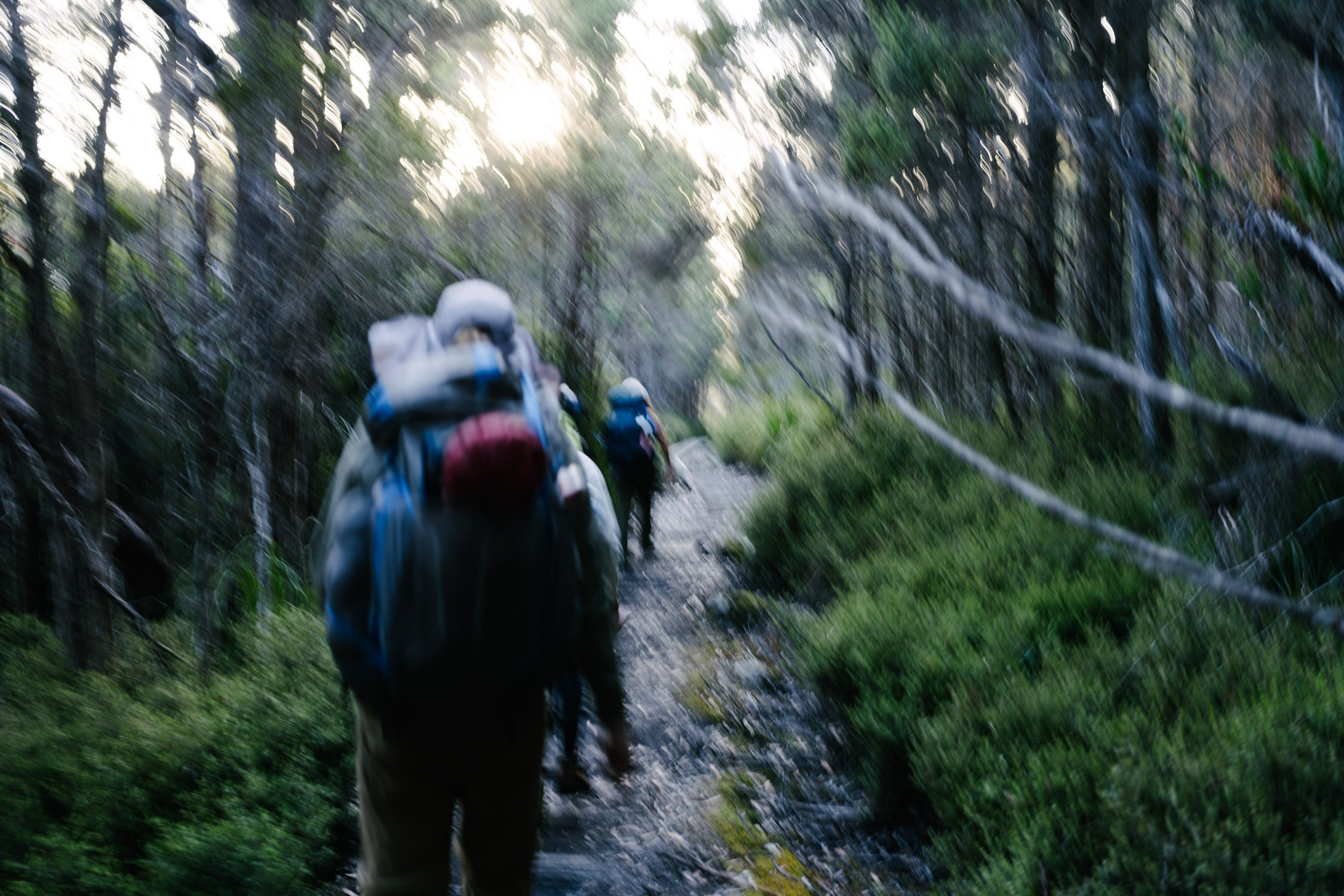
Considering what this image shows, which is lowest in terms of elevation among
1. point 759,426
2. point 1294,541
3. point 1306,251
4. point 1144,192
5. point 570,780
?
point 570,780

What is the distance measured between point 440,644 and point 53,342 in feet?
14.8

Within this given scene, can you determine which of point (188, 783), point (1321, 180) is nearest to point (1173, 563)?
point (1321, 180)

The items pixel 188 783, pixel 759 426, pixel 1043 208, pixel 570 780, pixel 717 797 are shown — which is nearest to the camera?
pixel 570 780

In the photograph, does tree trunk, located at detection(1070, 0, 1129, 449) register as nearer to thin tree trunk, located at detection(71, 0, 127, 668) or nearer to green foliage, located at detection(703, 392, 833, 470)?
thin tree trunk, located at detection(71, 0, 127, 668)

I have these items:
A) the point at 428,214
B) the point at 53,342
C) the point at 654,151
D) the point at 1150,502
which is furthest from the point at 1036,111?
the point at 654,151

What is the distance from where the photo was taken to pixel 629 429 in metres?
7.38

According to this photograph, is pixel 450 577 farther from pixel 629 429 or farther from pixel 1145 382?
pixel 629 429

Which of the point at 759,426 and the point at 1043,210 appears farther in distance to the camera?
the point at 759,426

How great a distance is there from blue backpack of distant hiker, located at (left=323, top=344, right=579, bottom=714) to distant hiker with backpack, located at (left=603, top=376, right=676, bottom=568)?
18.0ft

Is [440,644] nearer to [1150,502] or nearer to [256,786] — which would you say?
[256,786]

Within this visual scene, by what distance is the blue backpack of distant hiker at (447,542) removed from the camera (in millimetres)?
1527

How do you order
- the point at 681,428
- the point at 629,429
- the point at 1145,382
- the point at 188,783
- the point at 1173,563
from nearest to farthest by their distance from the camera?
the point at 1145,382, the point at 1173,563, the point at 188,783, the point at 629,429, the point at 681,428

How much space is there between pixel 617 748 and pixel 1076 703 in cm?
198

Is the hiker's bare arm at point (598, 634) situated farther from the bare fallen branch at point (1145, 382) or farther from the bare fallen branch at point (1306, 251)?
the bare fallen branch at point (1306, 251)
